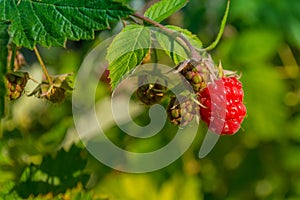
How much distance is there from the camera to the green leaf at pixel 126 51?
1426 millimetres

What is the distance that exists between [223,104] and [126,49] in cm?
32

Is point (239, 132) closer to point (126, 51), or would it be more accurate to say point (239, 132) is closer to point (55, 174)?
point (55, 174)

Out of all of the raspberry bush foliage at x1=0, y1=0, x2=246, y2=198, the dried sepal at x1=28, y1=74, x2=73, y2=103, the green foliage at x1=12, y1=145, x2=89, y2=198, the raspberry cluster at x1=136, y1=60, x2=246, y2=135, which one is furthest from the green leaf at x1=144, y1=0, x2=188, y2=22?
the green foliage at x1=12, y1=145, x2=89, y2=198

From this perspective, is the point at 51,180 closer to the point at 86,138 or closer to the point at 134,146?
the point at 86,138

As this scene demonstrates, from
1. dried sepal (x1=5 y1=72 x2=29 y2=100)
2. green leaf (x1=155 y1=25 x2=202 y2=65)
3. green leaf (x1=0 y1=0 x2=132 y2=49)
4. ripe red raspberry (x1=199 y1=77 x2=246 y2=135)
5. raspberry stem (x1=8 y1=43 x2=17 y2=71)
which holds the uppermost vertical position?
green leaf (x1=0 y1=0 x2=132 y2=49)

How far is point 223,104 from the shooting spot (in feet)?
5.29

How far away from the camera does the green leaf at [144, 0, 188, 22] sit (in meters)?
1.53

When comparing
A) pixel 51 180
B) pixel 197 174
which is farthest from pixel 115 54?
pixel 197 174

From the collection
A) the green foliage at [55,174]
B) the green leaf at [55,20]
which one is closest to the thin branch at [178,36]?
the green leaf at [55,20]

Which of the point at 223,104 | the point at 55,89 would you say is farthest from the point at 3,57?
the point at 223,104

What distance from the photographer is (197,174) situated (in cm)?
282

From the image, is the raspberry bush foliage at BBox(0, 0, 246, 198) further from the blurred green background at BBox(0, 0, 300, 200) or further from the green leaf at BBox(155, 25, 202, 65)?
the blurred green background at BBox(0, 0, 300, 200)

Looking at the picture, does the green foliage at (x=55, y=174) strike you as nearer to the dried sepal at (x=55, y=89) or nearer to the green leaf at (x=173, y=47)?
the dried sepal at (x=55, y=89)

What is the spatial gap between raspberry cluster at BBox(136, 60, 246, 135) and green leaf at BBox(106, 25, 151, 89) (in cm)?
10
